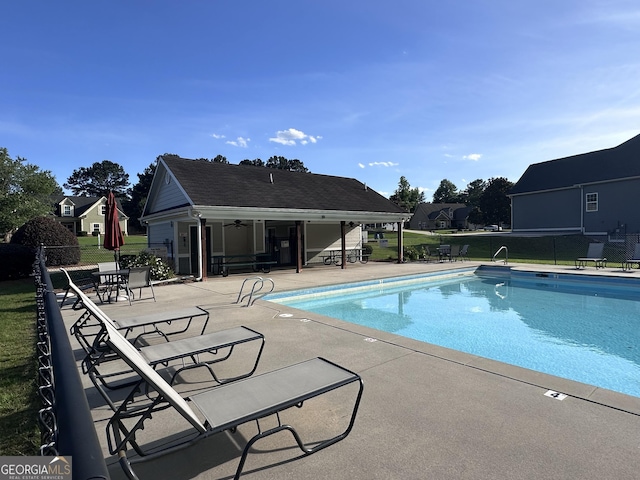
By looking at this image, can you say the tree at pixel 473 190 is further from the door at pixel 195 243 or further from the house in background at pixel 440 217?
the door at pixel 195 243

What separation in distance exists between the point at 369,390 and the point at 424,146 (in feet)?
66.6

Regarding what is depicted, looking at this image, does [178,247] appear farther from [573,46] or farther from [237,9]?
[573,46]

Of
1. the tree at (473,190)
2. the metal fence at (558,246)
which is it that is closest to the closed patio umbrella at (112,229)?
the metal fence at (558,246)

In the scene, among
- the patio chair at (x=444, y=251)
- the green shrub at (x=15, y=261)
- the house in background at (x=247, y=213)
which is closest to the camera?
the green shrub at (x=15, y=261)

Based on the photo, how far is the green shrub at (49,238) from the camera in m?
18.7

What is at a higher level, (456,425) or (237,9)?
(237,9)

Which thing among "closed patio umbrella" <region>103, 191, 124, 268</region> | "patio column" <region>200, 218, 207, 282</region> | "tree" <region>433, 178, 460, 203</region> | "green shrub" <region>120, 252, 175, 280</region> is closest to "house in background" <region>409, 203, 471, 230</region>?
"tree" <region>433, 178, 460, 203</region>

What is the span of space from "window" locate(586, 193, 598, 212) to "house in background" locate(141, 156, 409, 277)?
55.9 feet

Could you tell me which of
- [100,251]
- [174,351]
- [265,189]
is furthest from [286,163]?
[174,351]

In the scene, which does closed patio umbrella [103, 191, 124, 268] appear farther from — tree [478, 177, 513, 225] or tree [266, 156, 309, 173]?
tree [266, 156, 309, 173]

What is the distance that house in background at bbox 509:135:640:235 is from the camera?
2478 centimetres

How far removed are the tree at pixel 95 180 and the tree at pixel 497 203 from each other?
8935cm

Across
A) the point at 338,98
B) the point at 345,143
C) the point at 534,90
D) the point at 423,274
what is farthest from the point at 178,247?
the point at 534,90

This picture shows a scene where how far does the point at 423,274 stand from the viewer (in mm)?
15023
